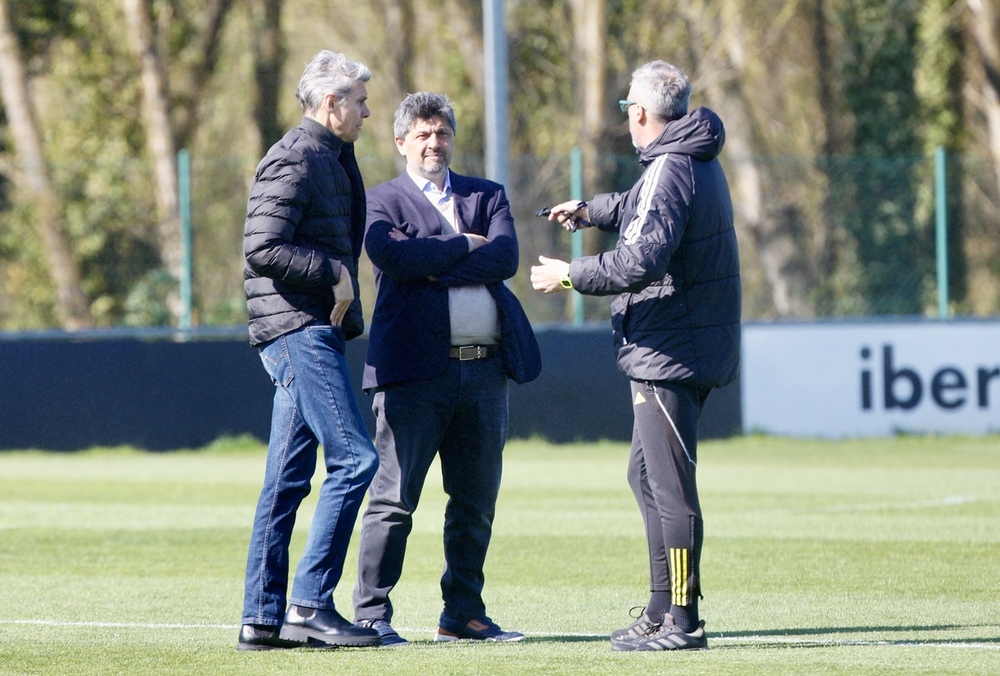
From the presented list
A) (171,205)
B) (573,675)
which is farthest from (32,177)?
(573,675)

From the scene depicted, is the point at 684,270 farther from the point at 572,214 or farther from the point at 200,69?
the point at 200,69

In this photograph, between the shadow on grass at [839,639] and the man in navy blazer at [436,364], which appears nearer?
the shadow on grass at [839,639]

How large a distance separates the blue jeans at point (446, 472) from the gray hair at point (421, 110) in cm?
89

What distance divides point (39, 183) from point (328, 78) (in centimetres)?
1180

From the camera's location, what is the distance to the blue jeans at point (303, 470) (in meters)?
6.28

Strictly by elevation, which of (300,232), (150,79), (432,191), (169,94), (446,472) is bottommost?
(446,472)

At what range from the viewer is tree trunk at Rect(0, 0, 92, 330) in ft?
58.0

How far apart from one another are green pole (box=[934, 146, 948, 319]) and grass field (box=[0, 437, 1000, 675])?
3.32m

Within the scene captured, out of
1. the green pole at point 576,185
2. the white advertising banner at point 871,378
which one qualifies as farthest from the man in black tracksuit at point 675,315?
the green pole at point 576,185

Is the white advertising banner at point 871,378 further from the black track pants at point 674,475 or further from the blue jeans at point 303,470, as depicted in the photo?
the blue jeans at point 303,470

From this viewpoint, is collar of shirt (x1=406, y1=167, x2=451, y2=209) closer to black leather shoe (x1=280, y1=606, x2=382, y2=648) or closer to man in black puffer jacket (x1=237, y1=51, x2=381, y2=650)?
man in black puffer jacket (x1=237, y1=51, x2=381, y2=650)

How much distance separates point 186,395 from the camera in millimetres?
16281

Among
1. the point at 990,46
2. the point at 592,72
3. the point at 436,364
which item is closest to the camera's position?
the point at 436,364

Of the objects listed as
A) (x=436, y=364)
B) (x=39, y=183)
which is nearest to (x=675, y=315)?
(x=436, y=364)
